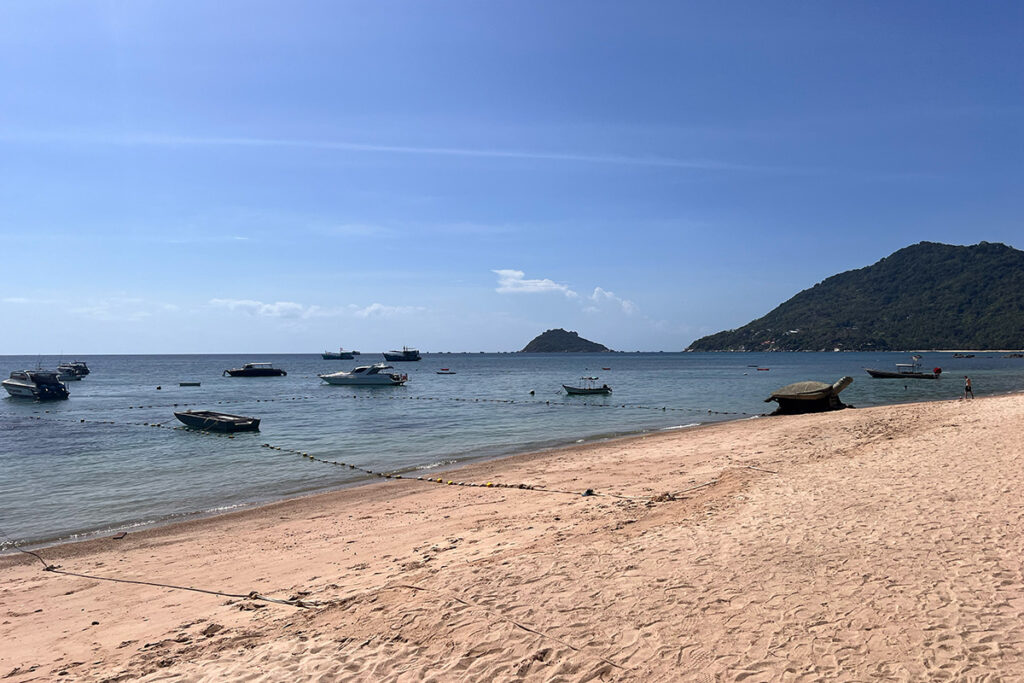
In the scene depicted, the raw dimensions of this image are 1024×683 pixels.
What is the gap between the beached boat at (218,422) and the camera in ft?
97.1

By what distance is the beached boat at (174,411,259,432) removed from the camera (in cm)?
2961

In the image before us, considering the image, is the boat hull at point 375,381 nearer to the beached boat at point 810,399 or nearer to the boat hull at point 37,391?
the boat hull at point 37,391

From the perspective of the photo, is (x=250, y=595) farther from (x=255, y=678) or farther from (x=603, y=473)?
(x=603, y=473)

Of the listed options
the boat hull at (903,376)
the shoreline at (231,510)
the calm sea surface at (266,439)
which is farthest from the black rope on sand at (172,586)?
the boat hull at (903,376)

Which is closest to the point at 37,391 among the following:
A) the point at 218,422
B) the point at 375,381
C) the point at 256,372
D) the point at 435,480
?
the point at 375,381

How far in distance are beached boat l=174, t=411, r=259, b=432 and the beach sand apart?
17.0m

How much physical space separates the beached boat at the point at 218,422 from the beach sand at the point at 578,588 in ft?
55.8

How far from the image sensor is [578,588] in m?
7.30

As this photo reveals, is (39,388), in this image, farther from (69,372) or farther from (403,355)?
(403,355)

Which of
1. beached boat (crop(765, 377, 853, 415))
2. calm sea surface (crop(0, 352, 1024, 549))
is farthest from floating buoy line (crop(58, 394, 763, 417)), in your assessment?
beached boat (crop(765, 377, 853, 415))

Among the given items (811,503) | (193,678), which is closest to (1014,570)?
(811,503)

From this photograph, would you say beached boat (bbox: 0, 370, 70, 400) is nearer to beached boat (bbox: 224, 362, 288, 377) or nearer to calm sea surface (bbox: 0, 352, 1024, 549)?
calm sea surface (bbox: 0, 352, 1024, 549)

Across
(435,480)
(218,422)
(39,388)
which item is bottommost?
(435,480)

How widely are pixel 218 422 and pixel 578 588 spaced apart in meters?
27.5
